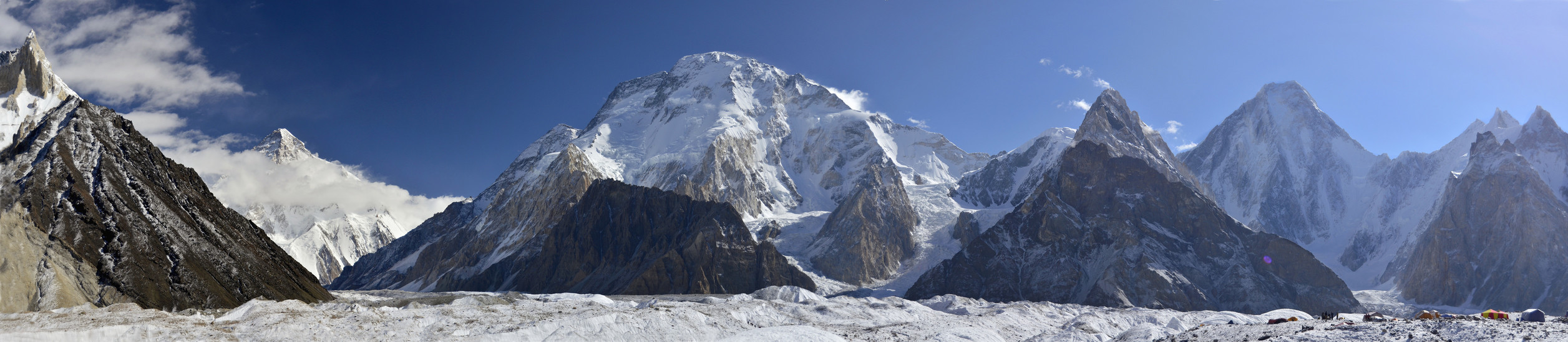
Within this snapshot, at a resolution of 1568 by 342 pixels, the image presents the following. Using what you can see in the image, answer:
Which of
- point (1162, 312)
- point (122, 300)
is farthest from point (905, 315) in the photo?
point (122, 300)

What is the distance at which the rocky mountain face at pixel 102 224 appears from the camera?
219 ft

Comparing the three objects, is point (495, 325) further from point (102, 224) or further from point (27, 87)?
point (27, 87)

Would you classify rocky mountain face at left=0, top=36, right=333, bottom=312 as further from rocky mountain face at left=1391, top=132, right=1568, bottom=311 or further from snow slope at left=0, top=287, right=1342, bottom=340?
rocky mountain face at left=1391, top=132, right=1568, bottom=311

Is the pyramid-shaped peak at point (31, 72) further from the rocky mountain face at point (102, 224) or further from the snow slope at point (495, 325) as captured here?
the snow slope at point (495, 325)

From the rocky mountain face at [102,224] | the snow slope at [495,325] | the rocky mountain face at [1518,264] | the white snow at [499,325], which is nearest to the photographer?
the white snow at [499,325]

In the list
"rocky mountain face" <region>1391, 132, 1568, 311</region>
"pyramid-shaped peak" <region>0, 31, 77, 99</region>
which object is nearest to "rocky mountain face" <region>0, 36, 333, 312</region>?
"pyramid-shaped peak" <region>0, 31, 77, 99</region>

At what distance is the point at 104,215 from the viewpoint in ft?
250

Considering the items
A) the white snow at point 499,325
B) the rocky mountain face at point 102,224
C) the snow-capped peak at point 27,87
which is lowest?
the white snow at point 499,325

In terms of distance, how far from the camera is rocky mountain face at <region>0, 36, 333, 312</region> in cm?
6662

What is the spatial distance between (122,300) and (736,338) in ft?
171

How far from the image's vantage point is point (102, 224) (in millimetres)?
74625

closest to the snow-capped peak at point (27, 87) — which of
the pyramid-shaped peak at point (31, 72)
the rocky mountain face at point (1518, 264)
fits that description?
the pyramid-shaped peak at point (31, 72)

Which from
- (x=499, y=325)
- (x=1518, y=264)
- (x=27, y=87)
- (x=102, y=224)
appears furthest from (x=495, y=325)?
(x=1518, y=264)

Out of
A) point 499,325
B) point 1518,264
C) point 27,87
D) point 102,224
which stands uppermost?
point 27,87
